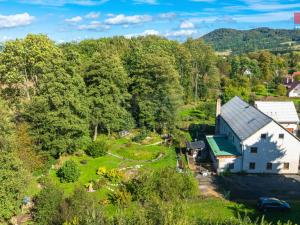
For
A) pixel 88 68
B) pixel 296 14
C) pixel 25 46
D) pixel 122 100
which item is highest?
pixel 296 14

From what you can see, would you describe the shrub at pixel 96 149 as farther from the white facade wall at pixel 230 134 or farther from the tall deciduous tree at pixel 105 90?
the white facade wall at pixel 230 134

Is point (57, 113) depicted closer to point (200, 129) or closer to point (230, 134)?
point (230, 134)

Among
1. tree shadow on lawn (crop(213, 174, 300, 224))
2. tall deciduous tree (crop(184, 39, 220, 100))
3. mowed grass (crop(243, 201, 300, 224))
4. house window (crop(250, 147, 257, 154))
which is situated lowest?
Result: mowed grass (crop(243, 201, 300, 224))

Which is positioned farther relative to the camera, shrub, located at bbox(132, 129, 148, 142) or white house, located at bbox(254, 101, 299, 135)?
white house, located at bbox(254, 101, 299, 135)

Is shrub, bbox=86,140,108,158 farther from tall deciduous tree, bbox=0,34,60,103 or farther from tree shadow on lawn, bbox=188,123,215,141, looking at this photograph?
tree shadow on lawn, bbox=188,123,215,141

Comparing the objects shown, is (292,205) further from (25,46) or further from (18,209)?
(25,46)

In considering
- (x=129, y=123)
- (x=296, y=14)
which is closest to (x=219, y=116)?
(x=129, y=123)

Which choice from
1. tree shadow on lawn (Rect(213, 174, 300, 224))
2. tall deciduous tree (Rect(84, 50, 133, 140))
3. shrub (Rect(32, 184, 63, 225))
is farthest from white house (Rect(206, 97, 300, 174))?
shrub (Rect(32, 184, 63, 225))
